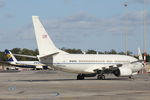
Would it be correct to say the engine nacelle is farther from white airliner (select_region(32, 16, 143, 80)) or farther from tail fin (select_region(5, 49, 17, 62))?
tail fin (select_region(5, 49, 17, 62))

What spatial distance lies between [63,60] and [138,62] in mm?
10042

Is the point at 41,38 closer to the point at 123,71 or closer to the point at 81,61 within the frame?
the point at 81,61

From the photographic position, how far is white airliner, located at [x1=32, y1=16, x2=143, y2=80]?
43531mm

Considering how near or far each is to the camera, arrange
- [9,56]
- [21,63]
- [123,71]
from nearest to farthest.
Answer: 1. [123,71]
2. [9,56]
3. [21,63]

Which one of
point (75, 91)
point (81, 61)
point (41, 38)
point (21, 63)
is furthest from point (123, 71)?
point (21, 63)

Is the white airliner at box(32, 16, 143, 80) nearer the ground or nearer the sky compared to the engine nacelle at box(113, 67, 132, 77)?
nearer the sky

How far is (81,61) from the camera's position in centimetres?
4566

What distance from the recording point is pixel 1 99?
2070cm

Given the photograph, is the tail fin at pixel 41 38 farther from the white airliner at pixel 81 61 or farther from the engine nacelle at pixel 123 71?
the engine nacelle at pixel 123 71

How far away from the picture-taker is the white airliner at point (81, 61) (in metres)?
43.5

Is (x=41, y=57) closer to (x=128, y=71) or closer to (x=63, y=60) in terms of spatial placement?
(x=63, y=60)

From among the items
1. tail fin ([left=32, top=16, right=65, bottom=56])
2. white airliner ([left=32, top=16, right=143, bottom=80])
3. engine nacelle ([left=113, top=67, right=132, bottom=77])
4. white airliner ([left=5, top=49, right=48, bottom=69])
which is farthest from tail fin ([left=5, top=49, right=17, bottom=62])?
tail fin ([left=32, top=16, right=65, bottom=56])

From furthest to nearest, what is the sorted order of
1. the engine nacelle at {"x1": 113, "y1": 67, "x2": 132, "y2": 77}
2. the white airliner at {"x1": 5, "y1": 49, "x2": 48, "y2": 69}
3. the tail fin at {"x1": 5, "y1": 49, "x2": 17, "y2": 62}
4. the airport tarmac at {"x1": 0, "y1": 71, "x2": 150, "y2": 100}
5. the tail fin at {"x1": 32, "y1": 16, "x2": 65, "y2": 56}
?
1. the white airliner at {"x1": 5, "y1": 49, "x2": 48, "y2": 69}
2. the tail fin at {"x1": 5, "y1": 49, "x2": 17, "y2": 62}
3. the engine nacelle at {"x1": 113, "y1": 67, "x2": 132, "y2": 77}
4. the tail fin at {"x1": 32, "y1": 16, "x2": 65, "y2": 56}
5. the airport tarmac at {"x1": 0, "y1": 71, "x2": 150, "y2": 100}

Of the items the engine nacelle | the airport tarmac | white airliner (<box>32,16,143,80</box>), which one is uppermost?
white airliner (<box>32,16,143,80</box>)
